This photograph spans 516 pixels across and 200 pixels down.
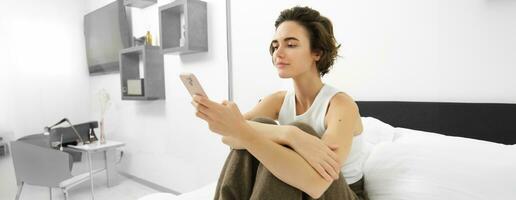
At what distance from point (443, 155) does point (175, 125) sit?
1.54 meters

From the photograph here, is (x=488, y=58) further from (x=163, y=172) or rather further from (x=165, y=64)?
(x=163, y=172)

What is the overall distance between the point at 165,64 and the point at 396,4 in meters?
1.35

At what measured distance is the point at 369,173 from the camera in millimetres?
988

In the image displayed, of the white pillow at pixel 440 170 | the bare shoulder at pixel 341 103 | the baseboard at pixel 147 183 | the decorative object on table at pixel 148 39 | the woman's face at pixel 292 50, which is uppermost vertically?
the decorative object on table at pixel 148 39

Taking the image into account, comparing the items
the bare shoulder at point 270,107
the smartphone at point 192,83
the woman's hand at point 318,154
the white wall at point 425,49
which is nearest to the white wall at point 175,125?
the white wall at point 425,49

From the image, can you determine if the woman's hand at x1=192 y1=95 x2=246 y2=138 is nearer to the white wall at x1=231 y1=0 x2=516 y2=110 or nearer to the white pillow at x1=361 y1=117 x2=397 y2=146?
the white pillow at x1=361 y1=117 x2=397 y2=146

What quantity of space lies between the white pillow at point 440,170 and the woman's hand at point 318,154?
30cm

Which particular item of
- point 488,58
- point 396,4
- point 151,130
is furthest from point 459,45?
point 151,130

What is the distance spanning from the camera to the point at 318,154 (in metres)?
0.71

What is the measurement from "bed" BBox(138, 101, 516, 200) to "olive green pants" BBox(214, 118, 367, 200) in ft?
0.70

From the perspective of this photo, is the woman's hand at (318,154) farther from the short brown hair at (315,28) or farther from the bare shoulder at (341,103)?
the short brown hair at (315,28)

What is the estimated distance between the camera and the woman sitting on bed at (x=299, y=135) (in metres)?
0.68

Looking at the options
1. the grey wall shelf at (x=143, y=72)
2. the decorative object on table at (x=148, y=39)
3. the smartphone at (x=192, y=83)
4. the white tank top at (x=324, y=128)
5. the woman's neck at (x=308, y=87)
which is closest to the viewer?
the smartphone at (x=192, y=83)

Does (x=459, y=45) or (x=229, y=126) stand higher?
(x=459, y=45)
